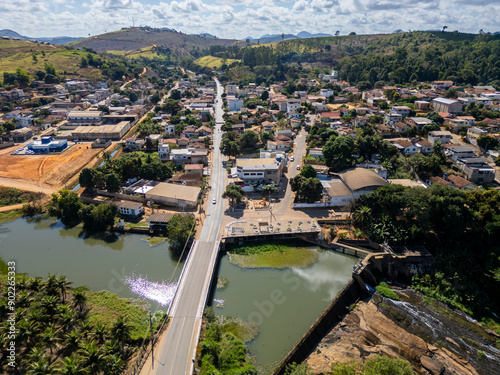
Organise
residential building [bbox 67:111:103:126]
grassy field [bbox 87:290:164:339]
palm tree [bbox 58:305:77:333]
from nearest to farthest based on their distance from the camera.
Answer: palm tree [bbox 58:305:77:333], grassy field [bbox 87:290:164:339], residential building [bbox 67:111:103:126]

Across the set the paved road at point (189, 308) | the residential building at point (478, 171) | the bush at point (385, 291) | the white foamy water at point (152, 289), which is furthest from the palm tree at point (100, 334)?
the residential building at point (478, 171)

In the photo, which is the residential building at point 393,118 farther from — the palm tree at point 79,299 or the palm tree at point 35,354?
the palm tree at point 35,354

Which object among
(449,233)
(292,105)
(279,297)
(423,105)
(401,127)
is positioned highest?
(423,105)

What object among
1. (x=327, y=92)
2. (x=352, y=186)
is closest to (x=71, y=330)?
(x=352, y=186)

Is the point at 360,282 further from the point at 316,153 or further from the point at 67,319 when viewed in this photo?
the point at 316,153

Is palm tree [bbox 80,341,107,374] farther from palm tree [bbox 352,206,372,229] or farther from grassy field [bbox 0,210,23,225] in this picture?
grassy field [bbox 0,210,23,225]

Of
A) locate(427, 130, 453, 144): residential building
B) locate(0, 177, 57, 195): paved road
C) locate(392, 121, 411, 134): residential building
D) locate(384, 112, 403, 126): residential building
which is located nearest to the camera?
locate(0, 177, 57, 195): paved road

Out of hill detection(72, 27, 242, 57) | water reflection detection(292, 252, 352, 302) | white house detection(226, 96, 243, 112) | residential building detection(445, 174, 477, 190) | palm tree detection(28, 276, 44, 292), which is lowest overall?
water reflection detection(292, 252, 352, 302)

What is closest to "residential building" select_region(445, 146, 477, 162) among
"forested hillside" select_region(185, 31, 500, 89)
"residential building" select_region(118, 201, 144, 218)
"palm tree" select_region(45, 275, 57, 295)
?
"residential building" select_region(118, 201, 144, 218)
